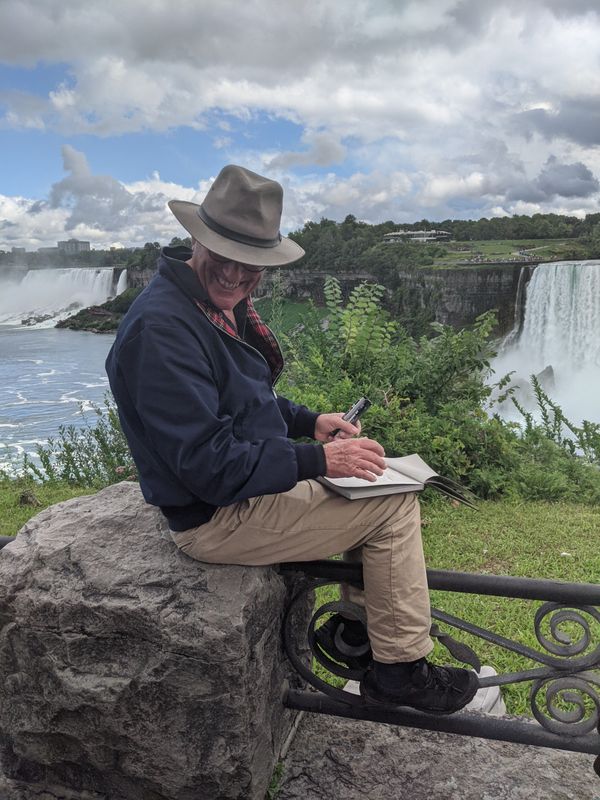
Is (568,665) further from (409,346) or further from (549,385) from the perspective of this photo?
(549,385)

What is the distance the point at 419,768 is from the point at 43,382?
35.5 meters

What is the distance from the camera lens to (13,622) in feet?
6.81

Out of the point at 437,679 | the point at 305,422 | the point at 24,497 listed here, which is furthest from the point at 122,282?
the point at 437,679

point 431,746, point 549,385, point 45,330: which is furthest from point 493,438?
point 45,330

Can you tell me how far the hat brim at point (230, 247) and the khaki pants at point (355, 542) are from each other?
0.69m

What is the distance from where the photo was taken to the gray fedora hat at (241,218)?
2006 mm

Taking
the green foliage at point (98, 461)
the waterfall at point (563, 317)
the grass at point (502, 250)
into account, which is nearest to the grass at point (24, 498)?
the green foliage at point (98, 461)

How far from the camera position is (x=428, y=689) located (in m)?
2.06

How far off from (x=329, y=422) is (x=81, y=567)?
3.06ft

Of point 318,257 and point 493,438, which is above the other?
point 318,257

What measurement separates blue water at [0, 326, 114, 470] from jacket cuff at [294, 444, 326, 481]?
853 centimetres

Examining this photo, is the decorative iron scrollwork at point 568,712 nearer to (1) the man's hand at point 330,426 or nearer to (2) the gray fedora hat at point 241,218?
(1) the man's hand at point 330,426

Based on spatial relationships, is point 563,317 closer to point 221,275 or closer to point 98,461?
point 98,461

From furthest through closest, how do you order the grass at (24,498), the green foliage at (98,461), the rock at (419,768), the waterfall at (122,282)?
the waterfall at (122,282) < the green foliage at (98,461) < the grass at (24,498) < the rock at (419,768)
